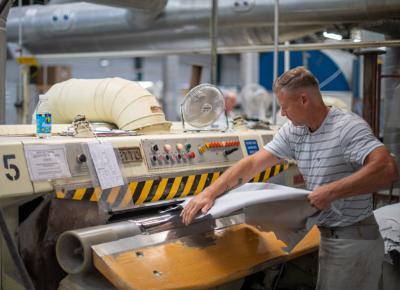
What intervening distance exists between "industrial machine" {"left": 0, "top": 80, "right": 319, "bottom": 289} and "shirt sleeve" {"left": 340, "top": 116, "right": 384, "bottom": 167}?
54 cm

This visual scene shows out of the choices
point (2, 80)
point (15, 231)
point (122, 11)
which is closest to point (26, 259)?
point (15, 231)

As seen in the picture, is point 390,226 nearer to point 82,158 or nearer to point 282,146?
point 282,146

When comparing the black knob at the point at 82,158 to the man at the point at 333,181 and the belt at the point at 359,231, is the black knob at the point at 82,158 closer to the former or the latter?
the man at the point at 333,181

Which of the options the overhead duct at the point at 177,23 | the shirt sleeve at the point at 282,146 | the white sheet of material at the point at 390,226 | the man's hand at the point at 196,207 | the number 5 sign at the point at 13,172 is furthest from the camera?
the overhead duct at the point at 177,23

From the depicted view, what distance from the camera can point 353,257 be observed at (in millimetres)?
1836

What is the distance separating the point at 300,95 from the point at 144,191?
76 centimetres

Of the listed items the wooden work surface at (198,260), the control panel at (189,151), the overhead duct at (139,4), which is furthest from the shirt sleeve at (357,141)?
the overhead duct at (139,4)

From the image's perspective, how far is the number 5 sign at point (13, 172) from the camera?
1567 millimetres

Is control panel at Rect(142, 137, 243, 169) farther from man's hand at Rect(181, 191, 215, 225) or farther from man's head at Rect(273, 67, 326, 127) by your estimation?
man's head at Rect(273, 67, 326, 127)

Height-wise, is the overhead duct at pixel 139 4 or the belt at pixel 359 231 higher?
the overhead duct at pixel 139 4

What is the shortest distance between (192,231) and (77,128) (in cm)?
66

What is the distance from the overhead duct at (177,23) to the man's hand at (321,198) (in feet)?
8.16

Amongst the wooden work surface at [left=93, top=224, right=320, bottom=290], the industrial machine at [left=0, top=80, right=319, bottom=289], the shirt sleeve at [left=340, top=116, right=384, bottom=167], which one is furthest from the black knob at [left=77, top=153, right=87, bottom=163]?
the shirt sleeve at [left=340, top=116, right=384, bottom=167]

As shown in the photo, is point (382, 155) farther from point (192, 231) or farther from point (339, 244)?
point (192, 231)
